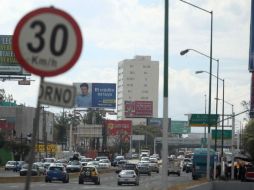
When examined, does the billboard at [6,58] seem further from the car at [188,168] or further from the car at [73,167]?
the car at [188,168]

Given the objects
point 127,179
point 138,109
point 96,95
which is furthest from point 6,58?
point 138,109

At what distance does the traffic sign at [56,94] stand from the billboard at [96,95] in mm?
92337

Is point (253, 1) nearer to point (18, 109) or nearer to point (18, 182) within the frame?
point (18, 182)

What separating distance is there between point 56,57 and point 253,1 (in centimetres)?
4153

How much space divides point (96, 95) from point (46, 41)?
A: 308 feet

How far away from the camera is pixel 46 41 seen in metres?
9.27

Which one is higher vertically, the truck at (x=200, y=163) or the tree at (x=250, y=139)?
the tree at (x=250, y=139)

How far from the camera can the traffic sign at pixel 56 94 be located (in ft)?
30.8

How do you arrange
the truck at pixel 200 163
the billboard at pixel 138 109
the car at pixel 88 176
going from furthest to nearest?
the billboard at pixel 138 109
the truck at pixel 200 163
the car at pixel 88 176

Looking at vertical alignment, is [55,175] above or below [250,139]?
below

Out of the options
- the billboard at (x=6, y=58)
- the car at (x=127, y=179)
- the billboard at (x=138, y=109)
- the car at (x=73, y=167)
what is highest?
the billboard at (x=6, y=58)

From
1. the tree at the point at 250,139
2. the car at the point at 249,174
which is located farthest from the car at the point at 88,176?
the tree at the point at 250,139

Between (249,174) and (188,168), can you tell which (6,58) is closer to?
(249,174)

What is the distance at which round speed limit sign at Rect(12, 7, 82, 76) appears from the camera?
9.26 metres
